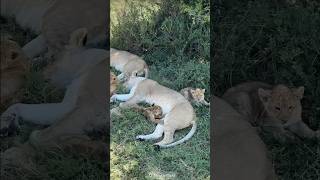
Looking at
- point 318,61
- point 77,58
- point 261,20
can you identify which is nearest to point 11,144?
point 77,58

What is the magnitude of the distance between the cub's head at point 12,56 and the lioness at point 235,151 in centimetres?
133

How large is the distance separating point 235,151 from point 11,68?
5.33ft

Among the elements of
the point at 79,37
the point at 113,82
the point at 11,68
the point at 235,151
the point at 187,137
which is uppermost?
the point at 79,37

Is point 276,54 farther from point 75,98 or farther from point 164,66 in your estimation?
point 75,98

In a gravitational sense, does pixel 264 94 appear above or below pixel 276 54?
below

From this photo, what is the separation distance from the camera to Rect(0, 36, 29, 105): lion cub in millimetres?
4207

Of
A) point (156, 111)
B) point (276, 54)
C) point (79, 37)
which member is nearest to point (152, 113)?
point (156, 111)

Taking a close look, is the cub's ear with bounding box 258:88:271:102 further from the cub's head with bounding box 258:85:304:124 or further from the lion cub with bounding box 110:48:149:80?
the lion cub with bounding box 110:48:149:80

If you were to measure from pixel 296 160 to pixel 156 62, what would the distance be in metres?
1.20

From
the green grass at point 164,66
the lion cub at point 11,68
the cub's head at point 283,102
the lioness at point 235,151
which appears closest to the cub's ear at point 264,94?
the cub's head at point 283,102

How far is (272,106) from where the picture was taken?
461cm

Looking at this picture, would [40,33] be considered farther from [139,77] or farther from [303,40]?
[303,40]

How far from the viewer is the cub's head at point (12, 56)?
4.20 metres

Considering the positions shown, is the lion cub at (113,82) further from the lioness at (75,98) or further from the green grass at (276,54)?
the green grass at (276,54)
